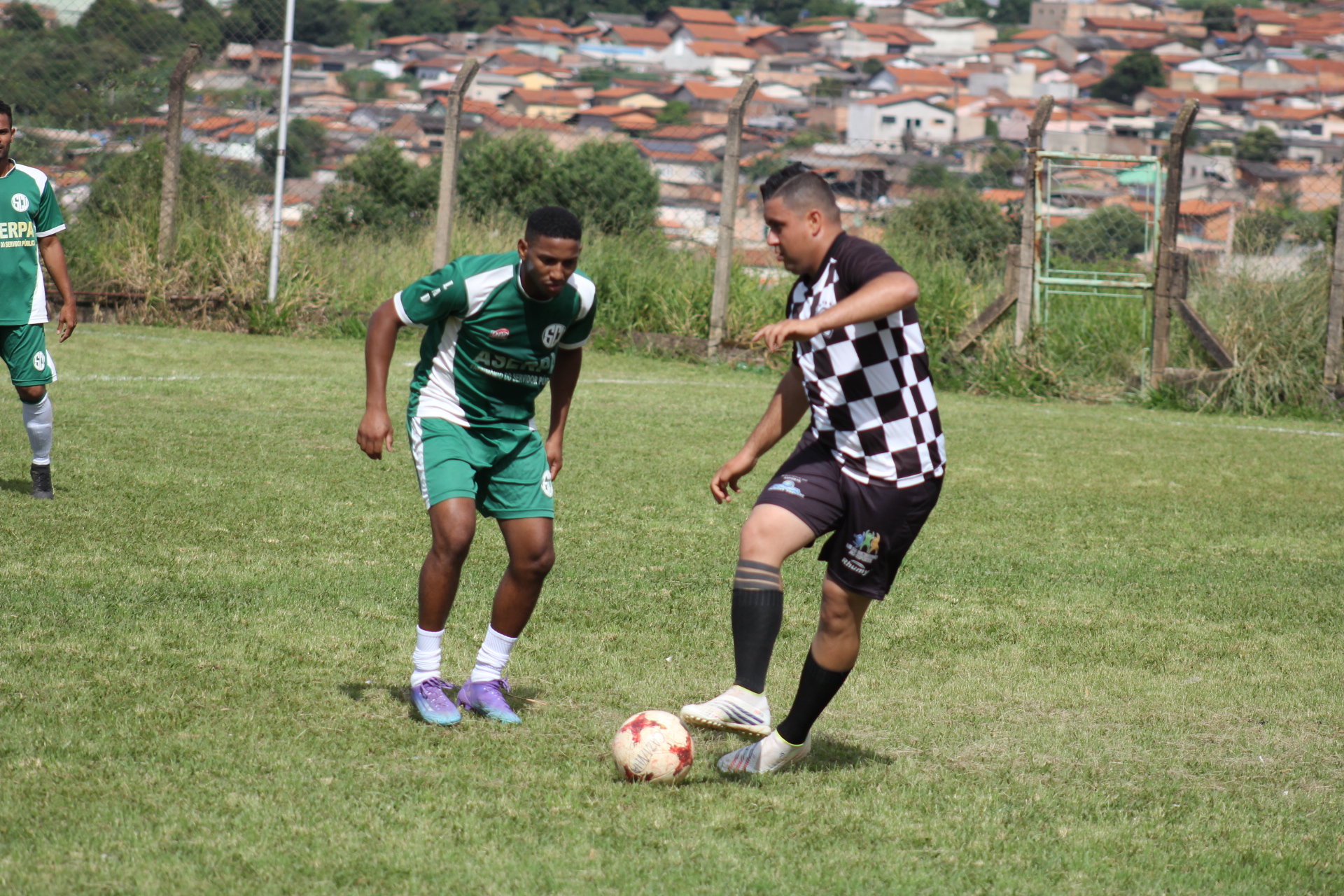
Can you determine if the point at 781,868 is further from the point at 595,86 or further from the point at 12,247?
the point at 595,86

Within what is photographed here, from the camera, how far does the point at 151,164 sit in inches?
637

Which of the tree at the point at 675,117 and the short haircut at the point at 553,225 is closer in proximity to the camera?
the short haircut at the point at 553,225

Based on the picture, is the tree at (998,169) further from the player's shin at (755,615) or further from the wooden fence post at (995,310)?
the player's shin at (755,615)

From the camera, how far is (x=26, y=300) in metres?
7.37

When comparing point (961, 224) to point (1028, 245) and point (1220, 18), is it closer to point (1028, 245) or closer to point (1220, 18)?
point (1028, 245)

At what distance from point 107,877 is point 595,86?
9930cm

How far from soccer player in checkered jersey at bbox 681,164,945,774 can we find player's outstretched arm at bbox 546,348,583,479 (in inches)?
39.3

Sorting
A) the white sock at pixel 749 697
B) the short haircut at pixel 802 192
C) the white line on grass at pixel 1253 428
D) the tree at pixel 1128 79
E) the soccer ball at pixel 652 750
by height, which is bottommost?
the white line on grass at pixel 1253 428

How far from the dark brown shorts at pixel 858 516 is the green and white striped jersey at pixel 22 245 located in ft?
16.6

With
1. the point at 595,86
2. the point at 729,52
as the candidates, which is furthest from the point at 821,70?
the point at 595,86

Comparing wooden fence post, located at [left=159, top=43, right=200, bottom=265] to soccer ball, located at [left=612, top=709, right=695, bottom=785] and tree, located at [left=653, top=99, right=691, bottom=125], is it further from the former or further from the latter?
soccer ball, located at [left=612, top=709, right=695, bottom=785]

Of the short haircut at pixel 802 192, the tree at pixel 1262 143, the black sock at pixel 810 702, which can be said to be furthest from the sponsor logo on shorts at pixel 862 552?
the tree at pixel 1262 143

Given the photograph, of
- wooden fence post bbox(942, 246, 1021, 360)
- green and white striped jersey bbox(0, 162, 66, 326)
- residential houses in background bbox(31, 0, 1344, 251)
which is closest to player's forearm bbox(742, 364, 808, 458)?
green and white striped jersey bbox(0, 162, 66, 326)

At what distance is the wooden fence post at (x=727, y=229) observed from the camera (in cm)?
1502
